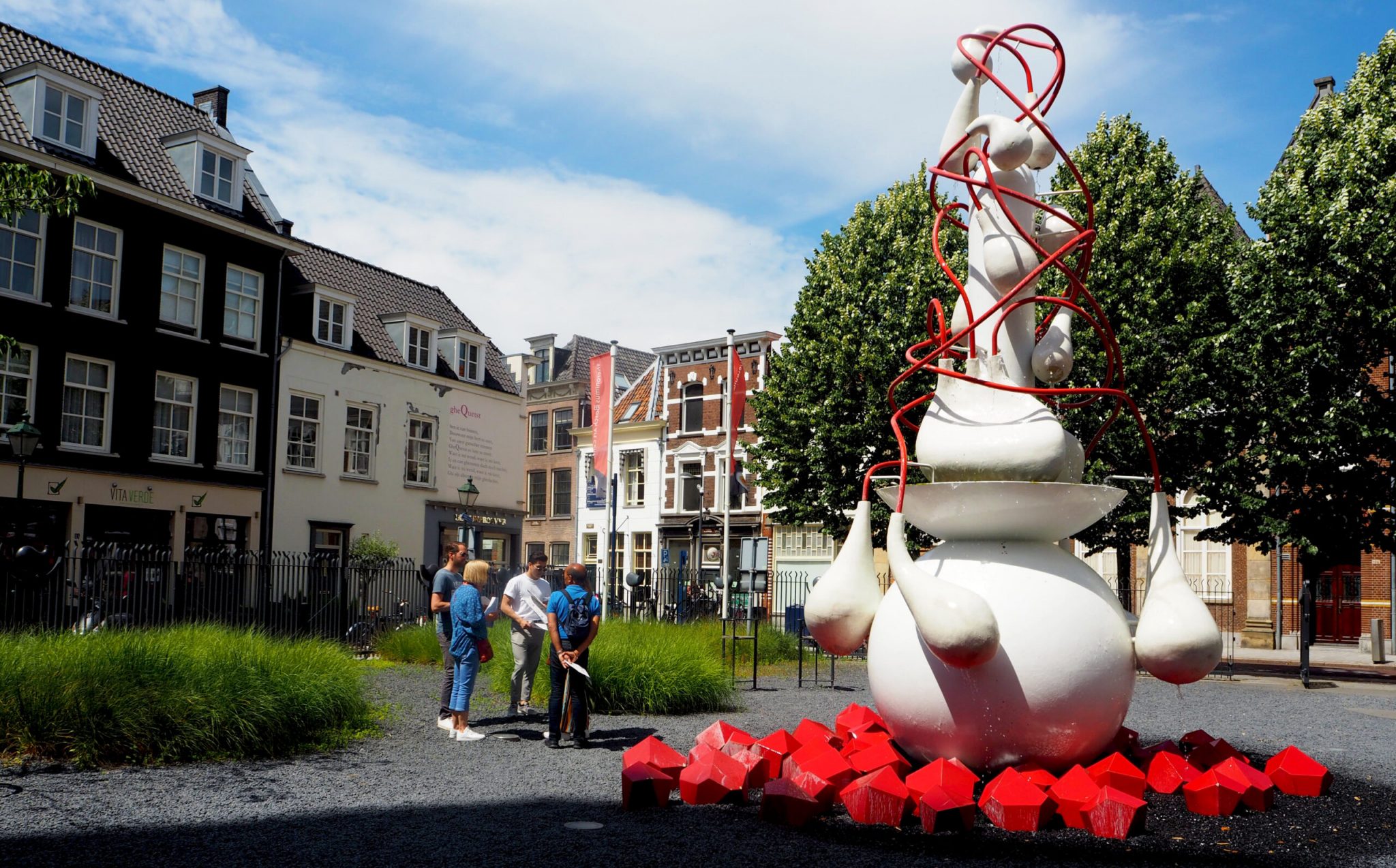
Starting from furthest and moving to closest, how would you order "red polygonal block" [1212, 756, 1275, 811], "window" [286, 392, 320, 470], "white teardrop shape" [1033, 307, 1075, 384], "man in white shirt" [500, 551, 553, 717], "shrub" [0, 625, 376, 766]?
"window" [286, 392, 320, 470], "man in white shirt" [500, 551, 553, 717], "shrub" [0, 625, 376, 766], "white teardrop shape" [1033, 307, 1075, 384], "red polygonal block" [1212, 756, 1275, 811]

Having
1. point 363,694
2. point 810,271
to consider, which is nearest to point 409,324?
point 810,271

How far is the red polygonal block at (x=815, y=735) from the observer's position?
7.77 m

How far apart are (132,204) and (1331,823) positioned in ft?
85.4

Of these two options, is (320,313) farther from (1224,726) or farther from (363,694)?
(1224,726)

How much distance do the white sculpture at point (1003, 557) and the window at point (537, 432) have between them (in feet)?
144

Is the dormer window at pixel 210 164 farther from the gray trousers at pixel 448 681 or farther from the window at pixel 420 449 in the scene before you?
the gray trousers at pixel 448 681

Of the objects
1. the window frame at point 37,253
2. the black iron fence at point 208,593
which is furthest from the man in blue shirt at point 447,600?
the window frame at point 37,253

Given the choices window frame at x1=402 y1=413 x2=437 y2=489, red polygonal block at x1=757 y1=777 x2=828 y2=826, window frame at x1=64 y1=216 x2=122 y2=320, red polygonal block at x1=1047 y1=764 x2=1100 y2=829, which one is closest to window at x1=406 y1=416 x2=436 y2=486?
window frame at x1=402 y1=413 x2=437 y2=489

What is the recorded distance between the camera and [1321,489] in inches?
754

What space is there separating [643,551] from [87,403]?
2565 centimetres

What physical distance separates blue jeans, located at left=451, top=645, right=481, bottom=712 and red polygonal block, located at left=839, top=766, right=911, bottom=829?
4787 millimetres

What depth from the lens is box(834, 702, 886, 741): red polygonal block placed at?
8.17 meters

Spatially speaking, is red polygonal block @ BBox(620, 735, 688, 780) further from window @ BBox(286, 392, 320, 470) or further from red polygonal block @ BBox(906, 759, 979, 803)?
window @ BBox(286, 392, 320, 470)

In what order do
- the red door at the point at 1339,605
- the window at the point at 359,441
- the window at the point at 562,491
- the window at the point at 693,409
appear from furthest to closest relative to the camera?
the window at the point at 562,491
the window at the point at 693,409
the window at the point at 359,441
the red door at the point at 1339,605
